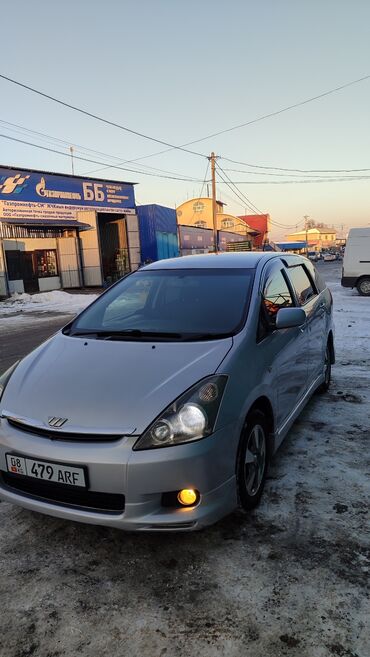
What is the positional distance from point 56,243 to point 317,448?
23.4m

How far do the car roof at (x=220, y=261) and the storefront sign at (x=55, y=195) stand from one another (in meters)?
19.1

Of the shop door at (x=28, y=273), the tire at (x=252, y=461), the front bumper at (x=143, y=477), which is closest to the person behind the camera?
the front bumper at (x=143, y=477)

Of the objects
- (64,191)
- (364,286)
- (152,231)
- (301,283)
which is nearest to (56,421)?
(301,283)

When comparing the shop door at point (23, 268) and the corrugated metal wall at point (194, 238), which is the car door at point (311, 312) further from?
the corrugated metal wall at point (194, 238)

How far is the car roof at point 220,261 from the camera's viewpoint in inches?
154

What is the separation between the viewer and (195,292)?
3.71 meters

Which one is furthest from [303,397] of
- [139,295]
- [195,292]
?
[139,295]

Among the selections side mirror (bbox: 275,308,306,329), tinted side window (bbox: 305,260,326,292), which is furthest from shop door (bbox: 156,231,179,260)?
side mirror (bbox: 275,308,306,329)

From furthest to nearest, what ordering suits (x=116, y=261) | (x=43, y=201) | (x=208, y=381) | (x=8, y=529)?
(x=116, y=261) < (x=43, y=201) < (x=8, y=529) < (x=208, y=381)

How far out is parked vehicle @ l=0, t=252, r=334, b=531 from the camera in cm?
233

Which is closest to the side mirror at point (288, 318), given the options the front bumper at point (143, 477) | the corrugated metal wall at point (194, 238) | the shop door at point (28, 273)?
the front bumper at point (143, 477)

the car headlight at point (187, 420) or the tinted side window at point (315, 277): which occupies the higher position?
the tinted side window at point (315, 277)

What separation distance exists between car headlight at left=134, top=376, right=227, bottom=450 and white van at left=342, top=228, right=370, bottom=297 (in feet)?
52.2

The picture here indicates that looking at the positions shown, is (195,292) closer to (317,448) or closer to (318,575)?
(317,448)
